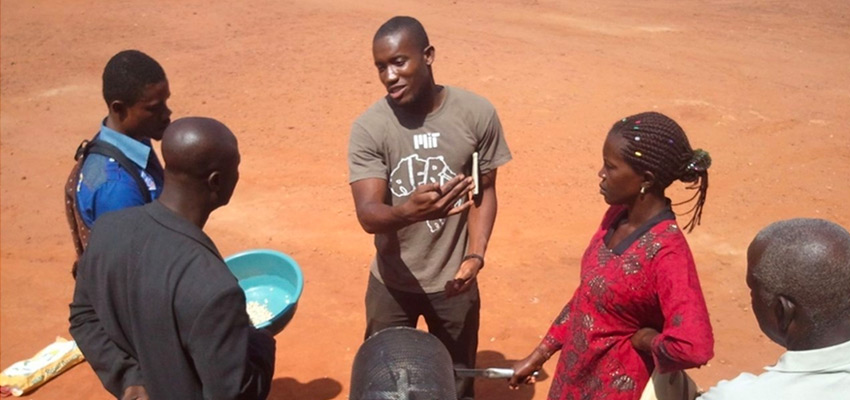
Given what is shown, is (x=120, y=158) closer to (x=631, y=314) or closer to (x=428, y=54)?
(x=428, y=54)

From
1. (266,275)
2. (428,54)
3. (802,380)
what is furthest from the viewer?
(266,275)

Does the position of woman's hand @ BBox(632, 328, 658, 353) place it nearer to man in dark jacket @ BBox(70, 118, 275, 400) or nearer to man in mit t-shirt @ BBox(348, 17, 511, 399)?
man in mit t-shirt @ BBox(348, 17, 511, 399)

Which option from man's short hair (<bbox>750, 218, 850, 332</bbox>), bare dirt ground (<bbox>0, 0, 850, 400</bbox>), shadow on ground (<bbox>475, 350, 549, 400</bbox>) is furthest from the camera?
bare dirt ground (<bbox>0, 0, 850, 400</bbox>)

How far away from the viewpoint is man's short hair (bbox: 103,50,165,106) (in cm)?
345

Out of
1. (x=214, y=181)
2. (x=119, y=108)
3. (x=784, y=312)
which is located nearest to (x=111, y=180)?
(x=119, y=108)

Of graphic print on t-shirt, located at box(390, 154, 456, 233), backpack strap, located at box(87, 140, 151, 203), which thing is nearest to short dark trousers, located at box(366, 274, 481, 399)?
graphic print on t-shirt, located at box(390, 154, 456, 233)

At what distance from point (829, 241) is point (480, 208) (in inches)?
76.4

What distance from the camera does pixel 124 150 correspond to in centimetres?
342

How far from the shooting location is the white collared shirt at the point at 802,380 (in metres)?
1.71

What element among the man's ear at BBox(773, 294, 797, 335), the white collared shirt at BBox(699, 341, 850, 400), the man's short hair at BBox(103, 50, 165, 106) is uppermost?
the man's short hair at BBox(103, 50, 165, 106)

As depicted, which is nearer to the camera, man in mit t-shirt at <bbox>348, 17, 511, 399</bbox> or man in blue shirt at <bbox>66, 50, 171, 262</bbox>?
man in blue shirt at <bbox>66, 50, 171, 262</bbox>

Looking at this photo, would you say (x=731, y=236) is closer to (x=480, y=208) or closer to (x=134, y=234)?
(x=480, y=208)

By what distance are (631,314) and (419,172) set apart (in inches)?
48.4

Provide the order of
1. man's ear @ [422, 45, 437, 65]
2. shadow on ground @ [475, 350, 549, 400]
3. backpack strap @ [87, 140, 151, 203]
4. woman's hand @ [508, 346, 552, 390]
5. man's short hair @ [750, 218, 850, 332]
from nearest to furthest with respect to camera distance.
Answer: man's short hair @ [750, 218, 850, 332]
woman's hand @ [508, 346, 552, 390]
backpack strap @ [87, 140, 151, 203]
man's ear @ [422, 45, 437, 65]
shadow on ground @ [475, 350, 549, 400]
